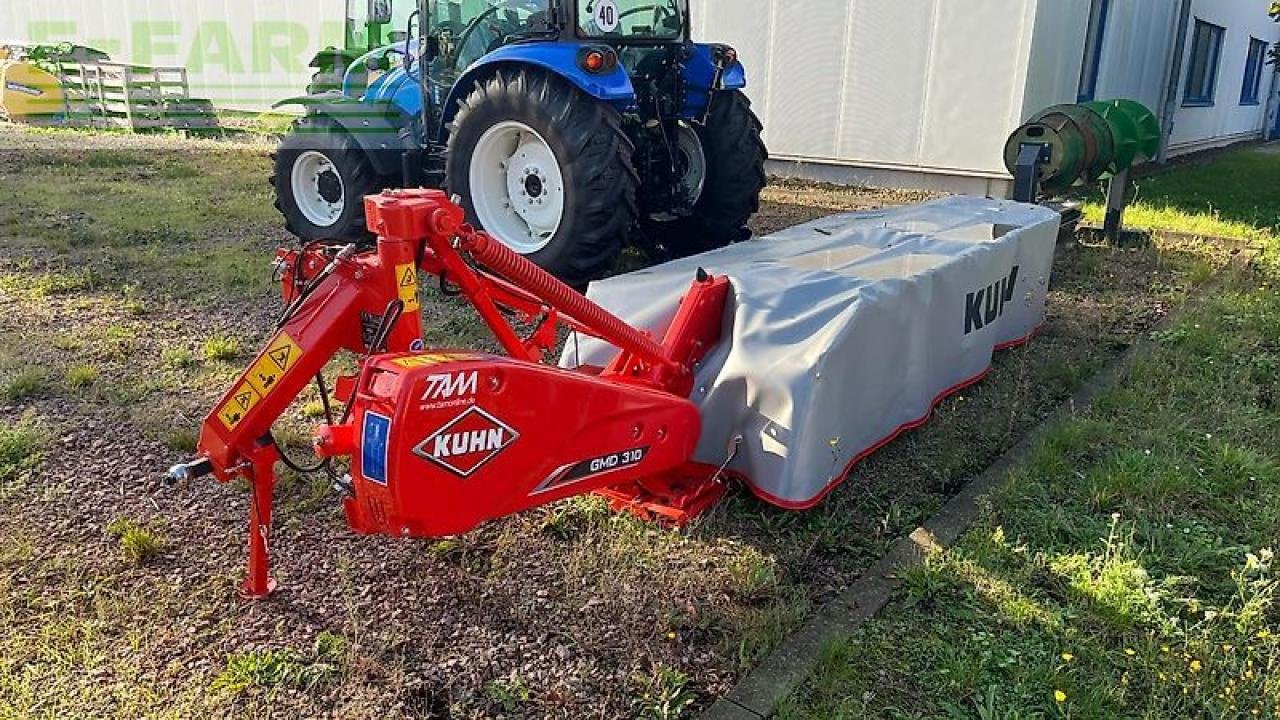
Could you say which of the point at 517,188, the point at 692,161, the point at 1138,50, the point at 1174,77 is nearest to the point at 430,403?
the point at 517,188

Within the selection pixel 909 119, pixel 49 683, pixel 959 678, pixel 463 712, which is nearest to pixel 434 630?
pixel 463 712

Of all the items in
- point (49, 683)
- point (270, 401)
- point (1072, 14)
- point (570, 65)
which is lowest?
point (49, 683)

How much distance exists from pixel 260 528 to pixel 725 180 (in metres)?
4.28

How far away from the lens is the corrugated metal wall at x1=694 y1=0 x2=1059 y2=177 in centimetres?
928

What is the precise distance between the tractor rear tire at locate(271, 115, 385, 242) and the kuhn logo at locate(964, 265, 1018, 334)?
12.6ft

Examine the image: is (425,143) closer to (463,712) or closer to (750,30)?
(463,712)

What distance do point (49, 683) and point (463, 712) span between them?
105 cm

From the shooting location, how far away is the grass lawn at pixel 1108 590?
2375 millimetres

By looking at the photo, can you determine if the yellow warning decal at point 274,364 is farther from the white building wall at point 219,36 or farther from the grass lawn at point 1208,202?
the white building wall at point 219,36

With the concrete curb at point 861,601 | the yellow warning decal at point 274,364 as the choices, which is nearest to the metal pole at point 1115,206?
the concrete curb at point 861,601

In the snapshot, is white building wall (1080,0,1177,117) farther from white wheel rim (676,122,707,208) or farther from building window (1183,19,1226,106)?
white wheel rim (676,122,707,208)

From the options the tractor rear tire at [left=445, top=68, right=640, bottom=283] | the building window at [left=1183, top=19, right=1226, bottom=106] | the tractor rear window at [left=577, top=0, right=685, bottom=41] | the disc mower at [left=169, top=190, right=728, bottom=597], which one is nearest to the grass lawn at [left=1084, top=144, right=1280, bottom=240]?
the building window at [left=1183, top=19, right=1226, bottom=106]

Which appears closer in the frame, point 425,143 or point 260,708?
point 260,708

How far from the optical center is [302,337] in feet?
8.23
